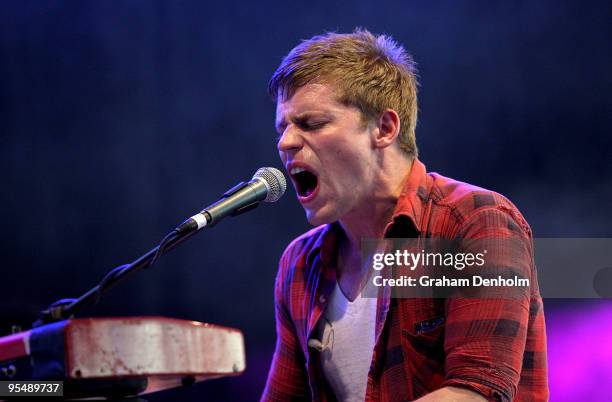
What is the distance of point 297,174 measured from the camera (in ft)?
8.62

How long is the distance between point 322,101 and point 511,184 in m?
1.84

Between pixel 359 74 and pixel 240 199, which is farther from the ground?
pixel 359 74

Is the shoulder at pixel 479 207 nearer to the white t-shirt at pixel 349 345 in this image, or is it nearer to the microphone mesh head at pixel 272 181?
the white t-shirt at pixel 349 345

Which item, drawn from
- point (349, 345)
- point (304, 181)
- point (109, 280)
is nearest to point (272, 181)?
point (304, 181)

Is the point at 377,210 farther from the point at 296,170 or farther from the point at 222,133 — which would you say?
the point at 222,133

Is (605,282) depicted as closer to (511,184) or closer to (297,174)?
(511,184)

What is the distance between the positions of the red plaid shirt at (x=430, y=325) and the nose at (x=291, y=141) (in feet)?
1.29

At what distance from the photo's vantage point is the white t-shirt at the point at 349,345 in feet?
8.25

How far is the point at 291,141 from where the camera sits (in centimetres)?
253

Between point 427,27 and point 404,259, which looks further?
point 427,27

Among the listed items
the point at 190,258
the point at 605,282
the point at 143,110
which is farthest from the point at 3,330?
the point at 605,282

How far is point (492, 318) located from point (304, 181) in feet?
2.88

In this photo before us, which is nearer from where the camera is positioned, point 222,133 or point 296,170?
point 296,170

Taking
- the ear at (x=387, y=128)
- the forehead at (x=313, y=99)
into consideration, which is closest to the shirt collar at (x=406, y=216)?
the ear at (x=387, y=128)
